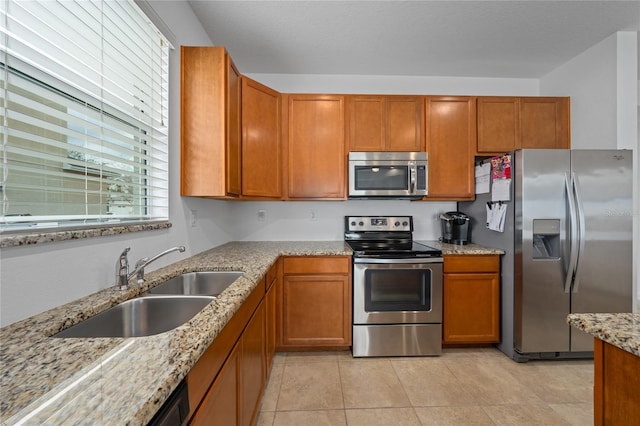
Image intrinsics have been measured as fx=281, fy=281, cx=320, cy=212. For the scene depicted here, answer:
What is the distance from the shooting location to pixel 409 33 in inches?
93.1

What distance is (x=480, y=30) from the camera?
2.34 meters

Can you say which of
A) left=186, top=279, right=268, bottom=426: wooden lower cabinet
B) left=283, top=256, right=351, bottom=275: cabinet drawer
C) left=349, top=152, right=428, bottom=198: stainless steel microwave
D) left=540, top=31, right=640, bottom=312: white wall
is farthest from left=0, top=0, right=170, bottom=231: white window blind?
left=540, top=31, right=640, bottom=312: white wall

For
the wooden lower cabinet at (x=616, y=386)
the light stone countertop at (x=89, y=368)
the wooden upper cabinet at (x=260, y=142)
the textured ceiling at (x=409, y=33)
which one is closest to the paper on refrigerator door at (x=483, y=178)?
the textured ceiling at (x=409, y=33)

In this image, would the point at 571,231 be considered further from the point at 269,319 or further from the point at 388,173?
the point at 269,319

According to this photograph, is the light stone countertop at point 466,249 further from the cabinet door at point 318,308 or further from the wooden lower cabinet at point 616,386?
the wooden lower cabinet at point 616,386

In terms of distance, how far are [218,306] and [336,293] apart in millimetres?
1550

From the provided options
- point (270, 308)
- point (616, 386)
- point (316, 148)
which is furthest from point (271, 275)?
point (616, 386)

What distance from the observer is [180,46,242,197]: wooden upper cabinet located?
1.92 m

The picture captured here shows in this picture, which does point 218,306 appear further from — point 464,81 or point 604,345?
point 464,81

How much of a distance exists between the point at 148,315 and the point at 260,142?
1.67 meters

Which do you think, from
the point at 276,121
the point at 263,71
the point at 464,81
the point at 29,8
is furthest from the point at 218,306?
the point at 464,81

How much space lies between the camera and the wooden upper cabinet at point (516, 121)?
281 centimetres

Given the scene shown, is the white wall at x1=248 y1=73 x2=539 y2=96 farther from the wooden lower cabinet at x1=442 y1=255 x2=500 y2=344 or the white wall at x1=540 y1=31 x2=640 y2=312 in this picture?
the wooden lower cabinet at x1=442 y1=255 x2=500 y2=344

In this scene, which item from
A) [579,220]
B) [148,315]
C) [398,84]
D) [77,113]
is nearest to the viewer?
[77,113]
